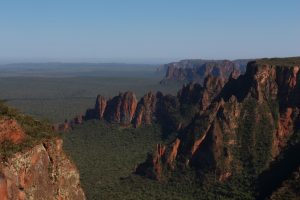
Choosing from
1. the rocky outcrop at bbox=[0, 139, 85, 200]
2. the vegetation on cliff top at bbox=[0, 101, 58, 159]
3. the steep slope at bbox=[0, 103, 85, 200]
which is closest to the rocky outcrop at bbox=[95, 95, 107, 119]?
the vegetation on cliff top at bbox=[0, 101, 58, 159]

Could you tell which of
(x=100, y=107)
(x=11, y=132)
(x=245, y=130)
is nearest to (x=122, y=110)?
(x=100, y=107)

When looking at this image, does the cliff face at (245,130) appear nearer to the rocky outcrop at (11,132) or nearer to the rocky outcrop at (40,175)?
the rocky outcrop at (40,175)

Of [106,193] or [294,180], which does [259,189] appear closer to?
[294,180]

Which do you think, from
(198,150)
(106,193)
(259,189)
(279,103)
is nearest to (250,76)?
(279,103)

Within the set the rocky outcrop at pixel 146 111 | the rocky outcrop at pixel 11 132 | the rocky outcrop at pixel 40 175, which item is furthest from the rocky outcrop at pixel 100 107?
the rocky outcrop at pixel 11 132

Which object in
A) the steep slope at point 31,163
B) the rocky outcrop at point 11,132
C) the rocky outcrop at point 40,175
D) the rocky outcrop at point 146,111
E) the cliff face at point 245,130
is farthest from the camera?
the rocky outcrop at point 146,111

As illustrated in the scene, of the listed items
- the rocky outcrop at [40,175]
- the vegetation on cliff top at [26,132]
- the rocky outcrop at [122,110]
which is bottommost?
the rocky outcrop at [122,110]

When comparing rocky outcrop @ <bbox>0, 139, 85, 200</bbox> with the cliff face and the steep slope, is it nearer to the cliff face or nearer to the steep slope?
the steep slope

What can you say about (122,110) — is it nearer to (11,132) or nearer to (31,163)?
(11,132)

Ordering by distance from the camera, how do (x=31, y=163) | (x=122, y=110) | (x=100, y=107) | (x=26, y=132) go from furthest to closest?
(x=100, y=107) → (x=122, y=110) → (x=26, y=132) → (x=31, y=163)
